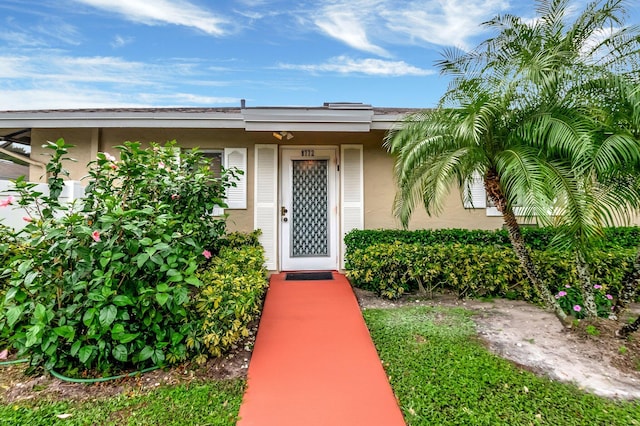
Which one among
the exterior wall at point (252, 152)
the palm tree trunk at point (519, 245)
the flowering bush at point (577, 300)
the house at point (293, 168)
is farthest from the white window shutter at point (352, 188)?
the flowering bush at point (577, 300)

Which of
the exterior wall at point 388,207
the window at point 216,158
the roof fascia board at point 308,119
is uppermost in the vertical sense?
the roof fascia board at point 308,119

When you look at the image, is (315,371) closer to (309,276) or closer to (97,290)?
(97,290)

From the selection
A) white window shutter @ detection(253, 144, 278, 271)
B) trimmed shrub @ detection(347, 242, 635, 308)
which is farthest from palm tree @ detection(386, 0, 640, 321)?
white window shutter @ detection(253, 144, 278, 271)

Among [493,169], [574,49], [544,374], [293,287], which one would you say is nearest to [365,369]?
[544,374]

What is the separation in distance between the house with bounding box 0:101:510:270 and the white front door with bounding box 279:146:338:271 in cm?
2

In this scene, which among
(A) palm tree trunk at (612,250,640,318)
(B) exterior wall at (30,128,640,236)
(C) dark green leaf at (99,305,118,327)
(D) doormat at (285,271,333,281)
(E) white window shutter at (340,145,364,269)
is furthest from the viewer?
(E) white window shutter at (340,145,364,269)

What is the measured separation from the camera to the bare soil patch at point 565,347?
101 inches

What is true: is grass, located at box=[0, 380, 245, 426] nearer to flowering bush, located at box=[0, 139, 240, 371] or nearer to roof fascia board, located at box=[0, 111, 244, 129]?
flowering bush, located at box=[0, 139, 240, 371]

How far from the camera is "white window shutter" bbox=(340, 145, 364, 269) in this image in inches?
232

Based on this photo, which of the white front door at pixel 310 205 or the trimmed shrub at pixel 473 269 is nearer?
the trimmed shrub at pixel 473 269

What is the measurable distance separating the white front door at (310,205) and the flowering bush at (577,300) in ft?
11.7

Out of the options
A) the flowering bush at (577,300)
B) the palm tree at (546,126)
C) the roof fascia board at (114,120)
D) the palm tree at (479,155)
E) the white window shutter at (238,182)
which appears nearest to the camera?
the palm tree at (546,126)

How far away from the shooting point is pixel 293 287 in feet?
16.3

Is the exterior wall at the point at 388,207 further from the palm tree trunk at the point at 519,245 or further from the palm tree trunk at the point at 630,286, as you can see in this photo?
the palm tree trunk at the point at 630,286
